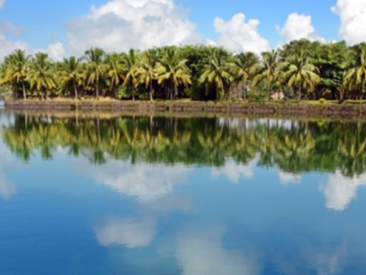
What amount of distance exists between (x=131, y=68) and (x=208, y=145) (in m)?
39.1

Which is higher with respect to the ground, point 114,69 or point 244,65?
point 244,65

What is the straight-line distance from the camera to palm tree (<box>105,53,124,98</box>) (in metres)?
65.2

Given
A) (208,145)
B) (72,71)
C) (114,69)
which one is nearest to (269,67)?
(114,69)

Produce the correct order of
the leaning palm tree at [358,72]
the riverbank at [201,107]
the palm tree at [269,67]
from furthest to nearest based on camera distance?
the palm tree at [269,67] < the riverbank at [201,107] < the leaning palm tree at [358,72]

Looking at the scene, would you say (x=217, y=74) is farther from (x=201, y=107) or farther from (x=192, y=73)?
(x=192, y=73)

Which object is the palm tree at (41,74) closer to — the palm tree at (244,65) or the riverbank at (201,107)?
the riverbank at (201,107)

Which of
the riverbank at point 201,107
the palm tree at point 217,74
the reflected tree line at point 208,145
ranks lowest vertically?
the reflected tree line at point 208,145

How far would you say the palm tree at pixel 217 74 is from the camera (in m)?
58.7

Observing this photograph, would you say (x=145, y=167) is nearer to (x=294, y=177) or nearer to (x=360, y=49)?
(x=294, y=177)

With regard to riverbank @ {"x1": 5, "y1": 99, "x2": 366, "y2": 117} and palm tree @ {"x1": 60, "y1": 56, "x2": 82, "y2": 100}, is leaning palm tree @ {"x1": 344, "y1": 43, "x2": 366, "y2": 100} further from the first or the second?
palm tree @ {"x1": 60, "y1": 56, "x2": 82, "y2": 100}

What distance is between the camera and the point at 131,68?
6391cm

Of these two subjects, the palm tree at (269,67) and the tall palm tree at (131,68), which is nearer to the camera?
the palm tree at (269,67)

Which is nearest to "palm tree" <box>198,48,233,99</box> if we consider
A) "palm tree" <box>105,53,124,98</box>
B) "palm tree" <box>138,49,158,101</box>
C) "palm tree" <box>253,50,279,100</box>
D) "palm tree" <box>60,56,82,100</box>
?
"palm tree" <box>253,50,279,100</box>

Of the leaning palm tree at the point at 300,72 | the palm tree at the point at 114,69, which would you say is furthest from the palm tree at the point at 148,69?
the leaning palm tree at the point at 300,72
